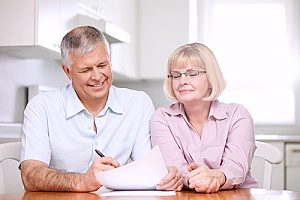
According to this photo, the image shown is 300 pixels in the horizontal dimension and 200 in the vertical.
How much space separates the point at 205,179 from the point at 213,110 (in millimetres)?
400

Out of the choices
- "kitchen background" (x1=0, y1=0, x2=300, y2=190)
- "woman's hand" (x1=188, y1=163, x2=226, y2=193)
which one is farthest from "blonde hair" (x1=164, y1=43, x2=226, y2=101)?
"kitchen background" (x1=0, y1=0, x2=300, y2=190)

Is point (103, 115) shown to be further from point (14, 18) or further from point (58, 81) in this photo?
point (58, 81)

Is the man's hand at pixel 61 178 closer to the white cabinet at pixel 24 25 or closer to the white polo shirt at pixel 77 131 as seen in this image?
the white polo shirt at pixel 77 131

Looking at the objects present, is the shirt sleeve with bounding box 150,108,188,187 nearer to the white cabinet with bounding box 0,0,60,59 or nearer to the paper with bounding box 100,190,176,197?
the paper with bounding box 100,190,176,197

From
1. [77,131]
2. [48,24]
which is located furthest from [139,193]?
[48,24]

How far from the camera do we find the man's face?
2068 mm

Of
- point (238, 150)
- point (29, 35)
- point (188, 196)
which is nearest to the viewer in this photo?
point (188, 196)

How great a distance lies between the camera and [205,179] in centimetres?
180

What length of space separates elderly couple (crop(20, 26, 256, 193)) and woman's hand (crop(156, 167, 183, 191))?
0.24 feet

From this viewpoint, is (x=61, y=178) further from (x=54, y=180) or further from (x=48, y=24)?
(x=48, y=24)

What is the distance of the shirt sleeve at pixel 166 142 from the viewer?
2043mm

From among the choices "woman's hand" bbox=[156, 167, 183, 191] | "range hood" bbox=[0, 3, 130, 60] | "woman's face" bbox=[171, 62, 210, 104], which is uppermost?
"range hood" bbox=[0, 3, 130, 60]

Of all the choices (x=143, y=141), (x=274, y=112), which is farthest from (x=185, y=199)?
(x=274, y=112)

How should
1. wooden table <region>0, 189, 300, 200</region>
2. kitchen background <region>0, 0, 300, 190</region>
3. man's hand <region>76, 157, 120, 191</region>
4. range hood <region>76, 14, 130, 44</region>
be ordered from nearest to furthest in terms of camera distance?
wooden table <region>0, 189, 300, 200</region> < man's hand <region>76, 157, 120, 191</region> < range hood <region>76, 14, 130, 44</region> < kitchen background <region>0, 0, 300, 190</region>
